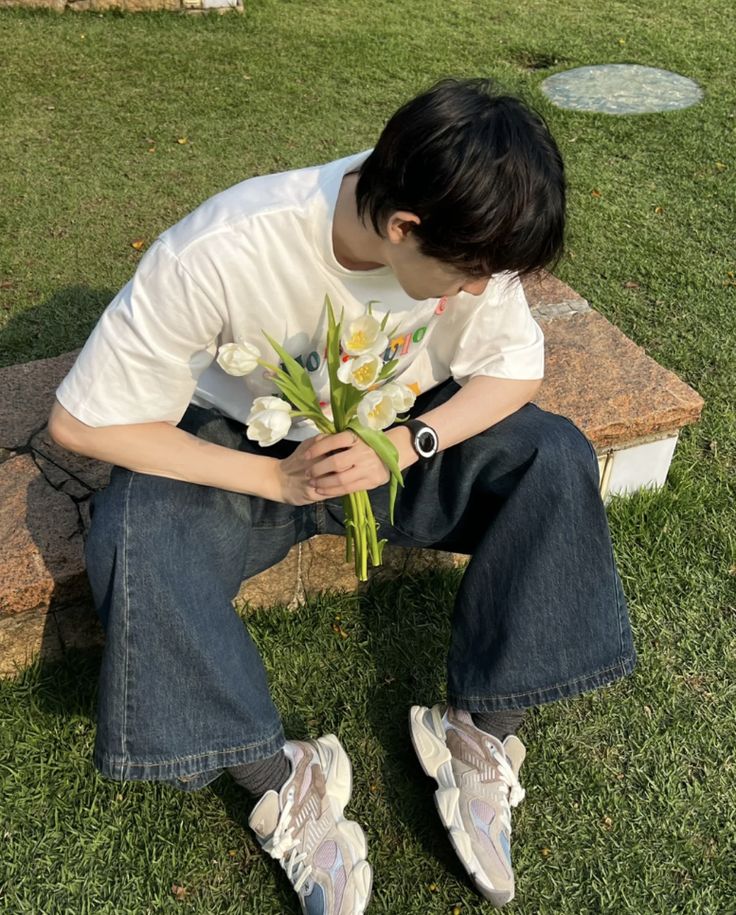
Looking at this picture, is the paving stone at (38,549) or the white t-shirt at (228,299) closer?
the white t-shirt at (228,299)

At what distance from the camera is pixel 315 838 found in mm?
1887

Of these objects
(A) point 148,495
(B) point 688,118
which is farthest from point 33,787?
(B) point 688,118

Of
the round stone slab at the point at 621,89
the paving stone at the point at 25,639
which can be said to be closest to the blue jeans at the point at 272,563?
the paving stone at the point at 25,639

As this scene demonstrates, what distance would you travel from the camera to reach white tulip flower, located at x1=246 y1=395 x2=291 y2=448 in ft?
5.40

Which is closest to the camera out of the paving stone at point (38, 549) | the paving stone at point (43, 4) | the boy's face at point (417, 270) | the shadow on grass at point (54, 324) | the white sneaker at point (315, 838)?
the boy's face at point (417, 270)

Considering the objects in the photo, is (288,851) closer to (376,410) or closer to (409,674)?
(409,674)

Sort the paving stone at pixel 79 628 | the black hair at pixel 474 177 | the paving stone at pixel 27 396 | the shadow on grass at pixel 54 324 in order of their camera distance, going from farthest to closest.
→ the shadow on grass at pixel 54 324
the paving stone at pixel 27 396
the paving stone at pixel 79 628
the black hair at pixel 474 177

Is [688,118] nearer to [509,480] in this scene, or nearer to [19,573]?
[509,480]

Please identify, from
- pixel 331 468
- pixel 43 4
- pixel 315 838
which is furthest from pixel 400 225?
pixel 43 4

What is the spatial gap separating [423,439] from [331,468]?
266mm

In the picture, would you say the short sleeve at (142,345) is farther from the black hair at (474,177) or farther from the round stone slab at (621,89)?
the round stone slab at (621,89)

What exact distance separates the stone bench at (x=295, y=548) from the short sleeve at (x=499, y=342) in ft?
1.82

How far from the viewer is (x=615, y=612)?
1.90m

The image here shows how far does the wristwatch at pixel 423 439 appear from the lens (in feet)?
6.30
